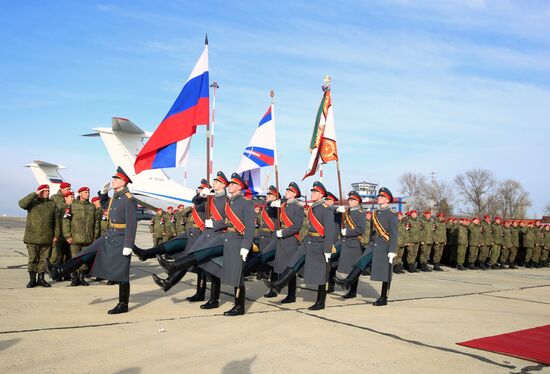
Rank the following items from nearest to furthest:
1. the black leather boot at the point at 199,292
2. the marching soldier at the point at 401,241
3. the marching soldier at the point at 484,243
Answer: the black leather boot at the point at 199,292
the marching soldier at the point at 401,241
the marching soldier at the point at 484,243

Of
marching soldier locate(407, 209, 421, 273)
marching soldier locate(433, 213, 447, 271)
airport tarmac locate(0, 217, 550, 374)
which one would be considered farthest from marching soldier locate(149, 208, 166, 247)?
marching soldier locate(433, 213, 447, 271)

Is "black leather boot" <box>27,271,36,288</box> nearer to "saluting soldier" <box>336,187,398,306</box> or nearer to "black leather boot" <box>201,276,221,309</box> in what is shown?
"black leather boot" <box>201,276,221,309</box>

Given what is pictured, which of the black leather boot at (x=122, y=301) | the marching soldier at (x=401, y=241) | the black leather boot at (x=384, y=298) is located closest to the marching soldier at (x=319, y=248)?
the black leather boot at (x=384, y=298)

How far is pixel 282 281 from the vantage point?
699 cm

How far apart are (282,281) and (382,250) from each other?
1765 millimetres

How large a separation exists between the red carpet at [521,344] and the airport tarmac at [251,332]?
6.0 inches

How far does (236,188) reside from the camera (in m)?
6.84

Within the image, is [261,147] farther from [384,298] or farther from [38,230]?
[384,298]

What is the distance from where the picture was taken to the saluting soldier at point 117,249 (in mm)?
6285

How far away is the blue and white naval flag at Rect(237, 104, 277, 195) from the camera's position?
12.3 meters

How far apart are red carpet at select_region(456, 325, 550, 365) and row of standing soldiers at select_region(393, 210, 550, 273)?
7426 mm

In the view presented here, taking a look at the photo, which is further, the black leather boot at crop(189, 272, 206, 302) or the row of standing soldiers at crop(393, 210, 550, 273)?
the row of standing soldiers at crop(393, 210, 550, 273)

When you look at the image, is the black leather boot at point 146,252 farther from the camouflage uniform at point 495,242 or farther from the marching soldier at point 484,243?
the camouflage uniform at point 495,242

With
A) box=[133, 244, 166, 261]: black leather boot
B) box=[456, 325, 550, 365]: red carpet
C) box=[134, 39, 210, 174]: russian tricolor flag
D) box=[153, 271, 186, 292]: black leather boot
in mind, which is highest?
box=[134, 39, 210, 174]: russian tricolor flag
